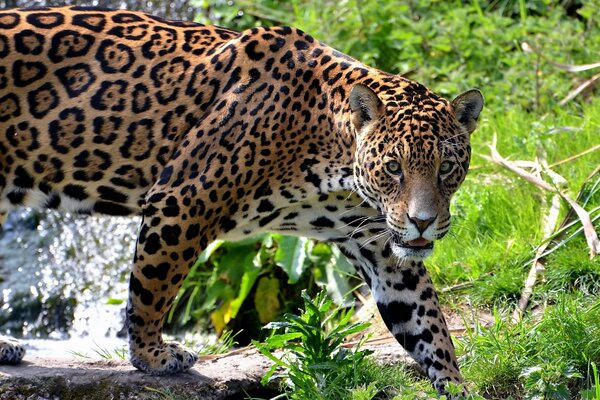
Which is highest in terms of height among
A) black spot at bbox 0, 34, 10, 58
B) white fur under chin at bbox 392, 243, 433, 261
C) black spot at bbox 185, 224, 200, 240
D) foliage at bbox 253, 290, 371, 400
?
black spot at bbox 0, 34, 10, 58

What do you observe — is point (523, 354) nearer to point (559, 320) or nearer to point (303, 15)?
point (559, 320)

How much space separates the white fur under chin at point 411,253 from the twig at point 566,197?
72.9 inches

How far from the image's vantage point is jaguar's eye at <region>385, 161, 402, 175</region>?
688 cm

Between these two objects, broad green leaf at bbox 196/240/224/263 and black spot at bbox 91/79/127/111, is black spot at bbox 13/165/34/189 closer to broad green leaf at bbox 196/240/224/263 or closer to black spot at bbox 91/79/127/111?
black spot at bbox 91/79/127/111

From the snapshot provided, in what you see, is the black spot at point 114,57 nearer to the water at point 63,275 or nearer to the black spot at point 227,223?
the black spot at point 227,223

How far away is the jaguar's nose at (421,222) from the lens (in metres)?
6.73

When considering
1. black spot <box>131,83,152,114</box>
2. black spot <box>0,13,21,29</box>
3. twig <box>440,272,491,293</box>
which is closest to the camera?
black spot <box>131,83,152,114</box>

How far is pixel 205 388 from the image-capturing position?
7.45 m

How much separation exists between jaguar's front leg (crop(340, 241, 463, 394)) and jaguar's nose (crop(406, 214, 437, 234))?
0.73 metres

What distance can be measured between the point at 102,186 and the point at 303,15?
650 cm

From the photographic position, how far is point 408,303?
25.0 feet

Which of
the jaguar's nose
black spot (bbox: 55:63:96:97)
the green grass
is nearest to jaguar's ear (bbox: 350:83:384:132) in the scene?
the jaguar's nose

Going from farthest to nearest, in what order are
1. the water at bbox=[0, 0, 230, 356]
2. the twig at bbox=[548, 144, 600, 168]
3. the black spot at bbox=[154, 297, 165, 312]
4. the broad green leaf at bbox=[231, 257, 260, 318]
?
the water at bbox=[0, 0, 230, 356], the broad green leaf at bbox=[231, 257, 260, 318], the twig at bbox=[548, 144, 600, 168], the black spot at bbox=[154, 297, 165, 312]

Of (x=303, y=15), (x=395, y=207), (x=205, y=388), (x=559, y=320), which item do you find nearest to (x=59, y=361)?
(x=205, y=388)
